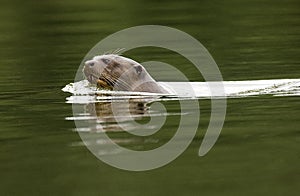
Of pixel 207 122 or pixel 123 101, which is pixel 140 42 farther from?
pixel 207 122

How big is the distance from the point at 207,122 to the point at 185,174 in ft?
6.49

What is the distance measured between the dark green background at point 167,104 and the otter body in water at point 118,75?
467 mm

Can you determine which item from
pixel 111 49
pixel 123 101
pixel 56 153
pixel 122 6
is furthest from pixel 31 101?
pixel 122 6

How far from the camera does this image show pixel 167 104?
34.5 feet

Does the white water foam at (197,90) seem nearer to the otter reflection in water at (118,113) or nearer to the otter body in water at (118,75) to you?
the otter body in water at (118,75)

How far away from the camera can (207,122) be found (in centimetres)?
933

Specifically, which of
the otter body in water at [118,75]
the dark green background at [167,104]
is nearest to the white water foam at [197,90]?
the otter body in water at [118,75]

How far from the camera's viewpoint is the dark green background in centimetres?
720

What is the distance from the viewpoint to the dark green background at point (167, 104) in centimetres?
720

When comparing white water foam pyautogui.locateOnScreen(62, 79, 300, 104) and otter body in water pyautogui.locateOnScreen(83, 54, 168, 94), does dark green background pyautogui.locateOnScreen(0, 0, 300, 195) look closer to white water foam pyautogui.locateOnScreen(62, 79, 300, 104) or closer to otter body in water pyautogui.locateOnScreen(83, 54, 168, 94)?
white water foam pyautogui.locateOnScreen(62, 79, 300, 104)

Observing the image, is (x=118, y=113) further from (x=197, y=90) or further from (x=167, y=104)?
(x=197, y=90)

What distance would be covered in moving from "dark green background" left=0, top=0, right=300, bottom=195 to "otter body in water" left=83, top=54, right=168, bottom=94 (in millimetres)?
467

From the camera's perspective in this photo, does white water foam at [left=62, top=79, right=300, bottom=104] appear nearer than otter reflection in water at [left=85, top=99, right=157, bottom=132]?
No

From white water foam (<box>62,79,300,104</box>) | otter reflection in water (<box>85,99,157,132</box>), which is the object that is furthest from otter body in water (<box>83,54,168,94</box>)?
otter reflection in water (<box>85,99,157,132</box>)
